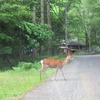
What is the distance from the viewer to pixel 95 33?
90.6 m

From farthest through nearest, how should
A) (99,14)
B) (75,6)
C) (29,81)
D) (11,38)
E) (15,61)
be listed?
(99,14), (75,6), (15,61), (11,38), (29,81)

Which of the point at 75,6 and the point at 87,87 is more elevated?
the point at 75,6

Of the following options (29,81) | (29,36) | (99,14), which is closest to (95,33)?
(99,14)

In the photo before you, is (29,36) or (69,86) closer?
(69,86)

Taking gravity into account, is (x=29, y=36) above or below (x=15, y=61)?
above

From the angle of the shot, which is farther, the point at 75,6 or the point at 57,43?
the point at 75,6

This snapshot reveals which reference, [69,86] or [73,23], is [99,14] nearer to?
[73,23]

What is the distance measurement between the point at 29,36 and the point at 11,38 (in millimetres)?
3815

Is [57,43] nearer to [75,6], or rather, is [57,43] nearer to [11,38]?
[75,6]

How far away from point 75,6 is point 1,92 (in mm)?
58423

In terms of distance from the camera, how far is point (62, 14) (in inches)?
2608

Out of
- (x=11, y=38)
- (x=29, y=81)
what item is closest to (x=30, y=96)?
(x=29, y=81)

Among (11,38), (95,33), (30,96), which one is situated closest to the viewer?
(30,96)

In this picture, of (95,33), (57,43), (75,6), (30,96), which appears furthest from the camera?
(95,33)
